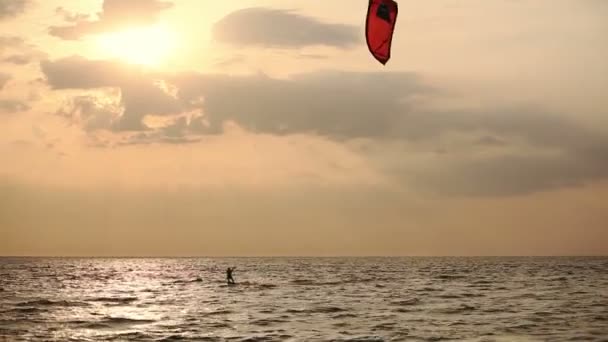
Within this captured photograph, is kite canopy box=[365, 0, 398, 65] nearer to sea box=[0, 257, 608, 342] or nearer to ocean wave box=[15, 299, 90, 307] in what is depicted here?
sea box=[0, 257, 608, 342]

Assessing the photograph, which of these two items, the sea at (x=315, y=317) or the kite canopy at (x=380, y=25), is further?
the sea at (x=315, y=317)

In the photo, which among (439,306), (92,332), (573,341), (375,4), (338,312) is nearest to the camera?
(375,4)

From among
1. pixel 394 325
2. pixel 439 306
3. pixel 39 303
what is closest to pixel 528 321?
pixel 394 325

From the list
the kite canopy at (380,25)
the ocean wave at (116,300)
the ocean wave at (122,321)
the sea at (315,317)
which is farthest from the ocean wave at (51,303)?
the kite canopy at (380,25)

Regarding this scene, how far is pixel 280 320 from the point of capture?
36.8 m

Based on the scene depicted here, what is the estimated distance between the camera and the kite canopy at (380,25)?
72.1ft

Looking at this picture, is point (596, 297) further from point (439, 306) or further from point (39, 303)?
point (39, 303)

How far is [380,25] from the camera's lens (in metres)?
22.1

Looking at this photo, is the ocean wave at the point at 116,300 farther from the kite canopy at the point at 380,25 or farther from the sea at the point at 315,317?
the kite canopy at the point at 380,25

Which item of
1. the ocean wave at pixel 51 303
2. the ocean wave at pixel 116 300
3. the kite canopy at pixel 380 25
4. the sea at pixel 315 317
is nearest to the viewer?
the kite canopy at pixel 380 25

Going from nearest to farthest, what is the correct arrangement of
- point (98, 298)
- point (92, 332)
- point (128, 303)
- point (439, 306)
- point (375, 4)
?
point (375, 4)
point (92, 332)
point (439, 306)
point (128, 303)
point (98, 298)

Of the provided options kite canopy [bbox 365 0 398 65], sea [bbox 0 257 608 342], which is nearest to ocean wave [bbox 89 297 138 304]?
sea [bbox 0 257 608 342]

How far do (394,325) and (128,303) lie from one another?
23113 mm

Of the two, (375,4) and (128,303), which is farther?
Answer: (128,303)
